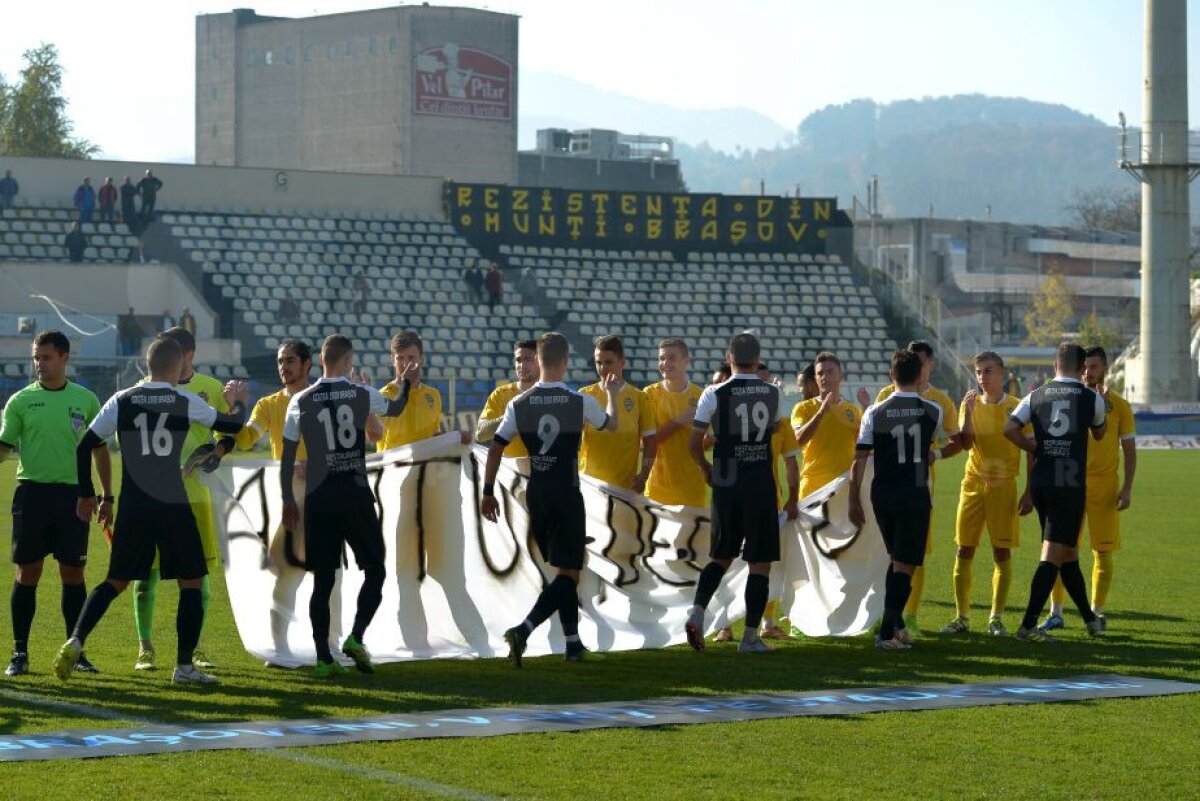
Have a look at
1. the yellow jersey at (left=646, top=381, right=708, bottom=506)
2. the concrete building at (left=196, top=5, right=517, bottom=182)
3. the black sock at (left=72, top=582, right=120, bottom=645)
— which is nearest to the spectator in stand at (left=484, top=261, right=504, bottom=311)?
the concrete building at (left=196, top=5, right=517, bottom=182)

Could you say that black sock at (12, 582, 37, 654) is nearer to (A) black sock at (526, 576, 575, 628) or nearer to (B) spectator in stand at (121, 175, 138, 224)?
(A) black sock at (526, 576, 575, 628)

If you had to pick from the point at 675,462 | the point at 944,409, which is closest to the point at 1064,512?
the point at 944,409

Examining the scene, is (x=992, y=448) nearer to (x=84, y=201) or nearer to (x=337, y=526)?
(x=337, y=526)

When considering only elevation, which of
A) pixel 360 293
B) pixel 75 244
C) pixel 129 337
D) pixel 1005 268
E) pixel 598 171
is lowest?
pixel 129 337

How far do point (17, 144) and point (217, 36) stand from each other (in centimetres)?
846

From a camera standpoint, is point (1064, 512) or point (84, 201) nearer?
point (1064, 512)

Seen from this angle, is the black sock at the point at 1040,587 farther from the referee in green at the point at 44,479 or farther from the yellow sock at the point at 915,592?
the referee in green at the point at 44,479

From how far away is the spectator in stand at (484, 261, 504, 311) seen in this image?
151 feet

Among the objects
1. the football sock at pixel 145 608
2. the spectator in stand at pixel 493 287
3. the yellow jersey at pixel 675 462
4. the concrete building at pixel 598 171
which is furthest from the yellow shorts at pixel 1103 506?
the concrete building at pixel 598 171

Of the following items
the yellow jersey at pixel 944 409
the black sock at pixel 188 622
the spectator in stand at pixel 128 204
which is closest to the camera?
the black sock at pixel 188 622

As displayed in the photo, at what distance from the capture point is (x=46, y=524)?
414 inches

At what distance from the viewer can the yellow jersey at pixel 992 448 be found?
1251 centimetres

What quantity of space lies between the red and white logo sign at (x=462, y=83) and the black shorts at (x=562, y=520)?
56.1 m

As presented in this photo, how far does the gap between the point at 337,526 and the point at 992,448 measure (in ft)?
15.5
